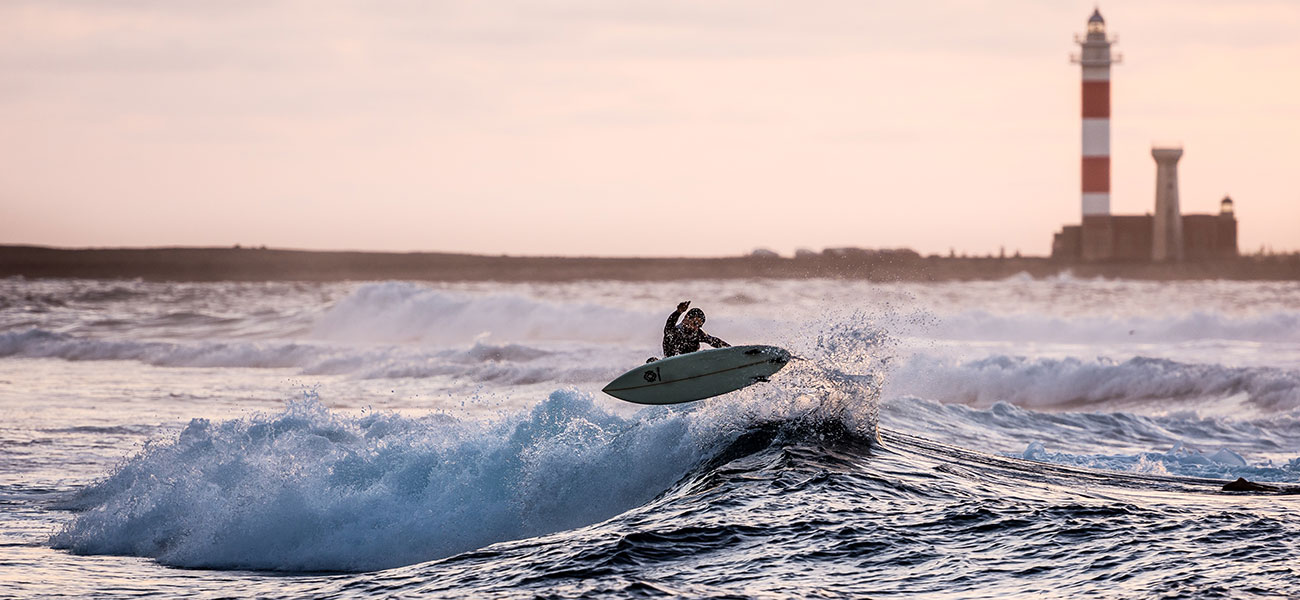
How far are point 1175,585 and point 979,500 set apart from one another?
260cm

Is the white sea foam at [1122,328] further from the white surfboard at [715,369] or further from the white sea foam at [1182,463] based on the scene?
the white surfboard at [715,369]

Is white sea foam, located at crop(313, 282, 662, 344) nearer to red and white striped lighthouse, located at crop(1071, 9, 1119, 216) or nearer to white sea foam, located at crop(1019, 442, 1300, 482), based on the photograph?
white sea foam, located at crop(1019, 442, 1300, 482)

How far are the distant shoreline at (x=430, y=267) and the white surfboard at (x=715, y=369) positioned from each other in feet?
287

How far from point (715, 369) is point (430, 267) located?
353 ft

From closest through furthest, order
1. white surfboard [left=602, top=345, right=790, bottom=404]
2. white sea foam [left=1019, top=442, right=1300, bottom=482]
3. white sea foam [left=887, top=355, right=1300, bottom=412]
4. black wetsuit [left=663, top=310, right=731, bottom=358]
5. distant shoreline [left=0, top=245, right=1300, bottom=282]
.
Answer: white surfboard [left=602, top=345, right=790, bottom=404] < white sea foam [left=1019, top=442, right=1300, bottom=482] < black wetsuit [left=663, top=310, right=731, bottom=358] < white sea foam [left=887, top=355, right=1300, bottom=412] < distant shoreline [left=0, top=245, right=1300, bottom=282]

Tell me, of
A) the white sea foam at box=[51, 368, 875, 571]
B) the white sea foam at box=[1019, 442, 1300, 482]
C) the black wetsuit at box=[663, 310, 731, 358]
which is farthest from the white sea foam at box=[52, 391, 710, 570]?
the white sea foam at box=[1019, 442, 1300, 482]

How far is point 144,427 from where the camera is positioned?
17.1 metres

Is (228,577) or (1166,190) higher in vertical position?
(1166,190)

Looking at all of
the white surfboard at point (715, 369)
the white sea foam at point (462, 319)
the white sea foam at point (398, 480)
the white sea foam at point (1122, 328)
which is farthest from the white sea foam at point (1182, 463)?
the white sea foam at point (462, 319)

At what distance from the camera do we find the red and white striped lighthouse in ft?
264

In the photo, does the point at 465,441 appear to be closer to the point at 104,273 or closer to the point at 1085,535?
the point at 1085,535

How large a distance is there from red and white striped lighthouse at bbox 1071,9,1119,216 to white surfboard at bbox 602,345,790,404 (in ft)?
238

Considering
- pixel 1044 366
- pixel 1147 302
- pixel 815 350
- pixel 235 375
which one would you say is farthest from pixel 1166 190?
pixel 815 350

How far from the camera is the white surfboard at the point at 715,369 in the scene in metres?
13.2
